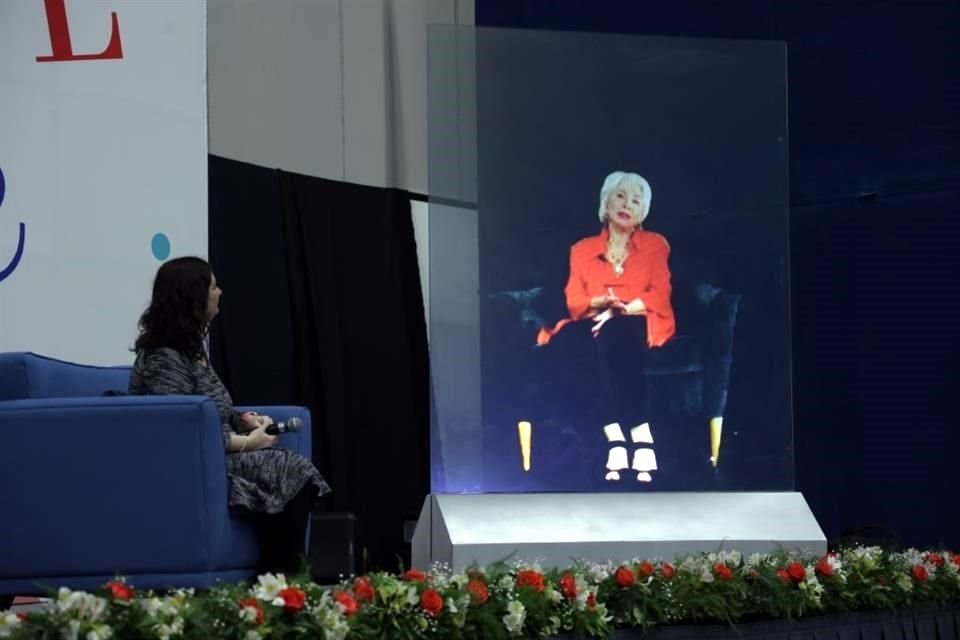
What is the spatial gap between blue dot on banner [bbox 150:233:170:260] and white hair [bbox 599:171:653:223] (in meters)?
1.58

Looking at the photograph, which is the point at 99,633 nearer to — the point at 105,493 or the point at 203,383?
the point at 105,493

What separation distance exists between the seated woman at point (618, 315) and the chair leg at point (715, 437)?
228mm

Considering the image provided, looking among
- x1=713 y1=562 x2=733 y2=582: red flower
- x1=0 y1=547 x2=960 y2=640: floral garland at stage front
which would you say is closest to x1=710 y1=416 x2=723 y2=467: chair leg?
x1=0 y1=547 x2=960 y2=640: floral garland at stage front

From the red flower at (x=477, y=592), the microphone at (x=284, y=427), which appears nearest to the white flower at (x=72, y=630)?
the red flower at (x=477, y=592)

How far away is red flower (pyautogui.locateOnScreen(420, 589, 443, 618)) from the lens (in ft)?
8.01

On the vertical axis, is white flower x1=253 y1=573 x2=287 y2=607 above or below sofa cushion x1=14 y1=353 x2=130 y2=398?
below

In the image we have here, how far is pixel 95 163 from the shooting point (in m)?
4.96

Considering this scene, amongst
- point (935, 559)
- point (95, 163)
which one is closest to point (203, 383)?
point (95, 163)

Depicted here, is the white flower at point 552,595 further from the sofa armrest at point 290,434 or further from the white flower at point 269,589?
the sofa armrest at point 290,434

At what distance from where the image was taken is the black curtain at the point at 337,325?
5.86 m

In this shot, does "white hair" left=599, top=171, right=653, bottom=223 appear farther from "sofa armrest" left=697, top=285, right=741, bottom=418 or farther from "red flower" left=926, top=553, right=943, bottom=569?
"red flower" left=926, top=553, right=943, bottom=569

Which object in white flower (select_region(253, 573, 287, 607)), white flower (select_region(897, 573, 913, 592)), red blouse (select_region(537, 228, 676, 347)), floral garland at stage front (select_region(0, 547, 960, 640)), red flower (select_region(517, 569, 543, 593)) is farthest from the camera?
red blouse (select_region(537, 228, 676, 347))

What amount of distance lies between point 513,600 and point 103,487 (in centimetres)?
113

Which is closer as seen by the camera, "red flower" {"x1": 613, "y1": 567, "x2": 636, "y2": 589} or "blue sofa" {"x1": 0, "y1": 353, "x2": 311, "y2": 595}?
"red flower" {"x1": 613, "y1": 567, "x2": 636, "y2": 589}
